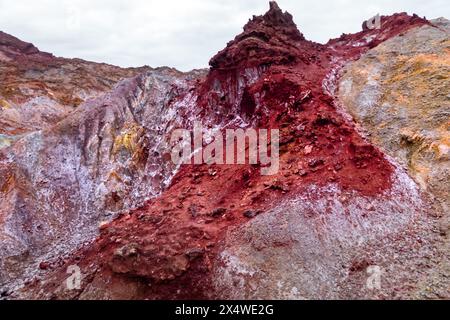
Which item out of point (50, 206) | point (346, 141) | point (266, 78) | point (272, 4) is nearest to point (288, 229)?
point (346, 141)

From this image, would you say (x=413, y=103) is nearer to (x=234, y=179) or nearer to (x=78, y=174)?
(x=234, y=179)

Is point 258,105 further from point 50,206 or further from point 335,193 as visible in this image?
point 50,206

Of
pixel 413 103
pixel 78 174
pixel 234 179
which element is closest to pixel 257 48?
pixel 413 103

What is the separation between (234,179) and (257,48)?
12.1 m

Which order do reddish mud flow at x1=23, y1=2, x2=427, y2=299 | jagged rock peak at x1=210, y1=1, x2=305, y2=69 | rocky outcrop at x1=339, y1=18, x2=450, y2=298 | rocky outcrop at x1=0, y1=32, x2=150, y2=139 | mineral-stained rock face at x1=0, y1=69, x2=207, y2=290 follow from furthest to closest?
rocky outcrop at x1=0, y1=32, x2=150, y2=139 → jagged rock peak at x1=210, y1=1, x2=305, y2=69 → mineral-stained rock face at x1=0, y1=69, x2=207, y2=290 → rocky outcrop at x1=339, y1=18, x2=450, y2=298 → reddish mud flow at x1=23, y1=2, x2=427, y2=299

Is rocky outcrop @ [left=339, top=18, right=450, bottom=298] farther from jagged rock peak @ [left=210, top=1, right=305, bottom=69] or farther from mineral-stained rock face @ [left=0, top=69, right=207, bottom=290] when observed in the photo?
mineral-stained rock face @ [left=0, top=69, right=207, bottom=290]

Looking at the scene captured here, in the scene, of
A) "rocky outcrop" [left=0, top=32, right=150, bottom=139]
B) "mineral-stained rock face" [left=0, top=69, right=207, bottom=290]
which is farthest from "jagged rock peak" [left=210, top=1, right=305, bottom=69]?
"rocky outcrop" [left=0, top=32, right=150, bottom=139]

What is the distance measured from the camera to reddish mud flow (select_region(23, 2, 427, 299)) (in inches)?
488

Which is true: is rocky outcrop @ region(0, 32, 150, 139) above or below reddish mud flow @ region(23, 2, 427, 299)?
above

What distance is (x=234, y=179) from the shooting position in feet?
55.4

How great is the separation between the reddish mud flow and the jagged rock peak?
0.09m

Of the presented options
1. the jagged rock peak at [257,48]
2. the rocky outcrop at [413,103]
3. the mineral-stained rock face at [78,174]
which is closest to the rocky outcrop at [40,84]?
the mineral-stained rock face at [78,174]
